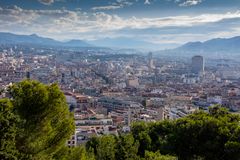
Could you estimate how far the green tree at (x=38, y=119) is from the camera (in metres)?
7.61

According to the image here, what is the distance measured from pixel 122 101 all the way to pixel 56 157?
43.3m

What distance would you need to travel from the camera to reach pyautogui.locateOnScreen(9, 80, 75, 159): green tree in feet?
25.0

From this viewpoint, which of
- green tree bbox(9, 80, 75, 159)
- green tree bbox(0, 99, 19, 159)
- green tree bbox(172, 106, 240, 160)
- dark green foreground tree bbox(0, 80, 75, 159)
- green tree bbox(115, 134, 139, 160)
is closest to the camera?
green tree bbox(0, 99, 19, 159)

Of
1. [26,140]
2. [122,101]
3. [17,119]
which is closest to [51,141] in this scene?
[26,140]

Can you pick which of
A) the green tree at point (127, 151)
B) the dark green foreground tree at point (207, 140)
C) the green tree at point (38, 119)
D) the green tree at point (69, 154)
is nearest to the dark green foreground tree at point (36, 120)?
the green tree at point (38, 119)

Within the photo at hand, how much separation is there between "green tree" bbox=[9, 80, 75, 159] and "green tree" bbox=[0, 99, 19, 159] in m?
0.34

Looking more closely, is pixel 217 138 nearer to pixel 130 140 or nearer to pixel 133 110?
pixel 130 140

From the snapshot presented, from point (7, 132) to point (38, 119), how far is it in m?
0.93

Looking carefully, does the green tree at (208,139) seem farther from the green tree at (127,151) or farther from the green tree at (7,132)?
Result: the green tree at (7,132)

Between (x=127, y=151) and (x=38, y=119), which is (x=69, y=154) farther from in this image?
(x=127, y=151)

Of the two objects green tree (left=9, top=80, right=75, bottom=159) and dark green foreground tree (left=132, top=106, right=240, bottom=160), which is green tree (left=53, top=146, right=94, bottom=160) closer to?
green tree (left=9, top=80, right=75, bottom=159)

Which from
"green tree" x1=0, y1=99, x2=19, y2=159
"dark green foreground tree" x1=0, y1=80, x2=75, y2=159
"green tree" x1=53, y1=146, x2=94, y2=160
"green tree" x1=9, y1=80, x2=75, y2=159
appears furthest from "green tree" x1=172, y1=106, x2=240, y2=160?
"green tree" x1=0, y1=99, x2=19, y2=159

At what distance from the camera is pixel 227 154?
423 inches

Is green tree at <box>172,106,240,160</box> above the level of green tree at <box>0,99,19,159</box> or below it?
below
